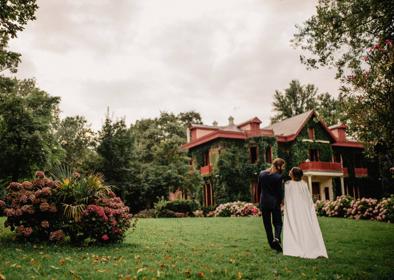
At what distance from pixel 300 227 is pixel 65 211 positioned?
5348 mm

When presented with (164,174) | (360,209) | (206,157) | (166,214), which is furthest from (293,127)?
(166,214)

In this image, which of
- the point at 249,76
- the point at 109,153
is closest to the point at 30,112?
the point at 109,153

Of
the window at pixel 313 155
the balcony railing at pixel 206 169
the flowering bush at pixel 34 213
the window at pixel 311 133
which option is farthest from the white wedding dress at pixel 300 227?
the window at pixel 313 155

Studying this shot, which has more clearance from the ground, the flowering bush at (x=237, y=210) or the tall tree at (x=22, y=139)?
the tall tree at (x=22, y=139)

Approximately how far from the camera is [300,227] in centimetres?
740

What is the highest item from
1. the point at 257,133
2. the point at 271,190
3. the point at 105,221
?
the point at 257,133

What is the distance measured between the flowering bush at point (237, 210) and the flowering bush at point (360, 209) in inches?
153

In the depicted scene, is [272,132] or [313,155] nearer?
[272,132]

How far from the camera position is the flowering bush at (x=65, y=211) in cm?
838

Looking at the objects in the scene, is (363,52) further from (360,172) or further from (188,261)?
(360,172)

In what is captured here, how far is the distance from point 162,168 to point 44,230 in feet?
56.2

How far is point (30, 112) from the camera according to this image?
2306cm

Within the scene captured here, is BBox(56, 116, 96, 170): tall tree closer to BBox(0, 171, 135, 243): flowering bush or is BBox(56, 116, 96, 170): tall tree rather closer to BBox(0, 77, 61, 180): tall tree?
BBox(0, 77, 61, 180): tall tree

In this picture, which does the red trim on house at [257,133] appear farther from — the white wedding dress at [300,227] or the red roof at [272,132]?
the white wedding dress at [300,227]
